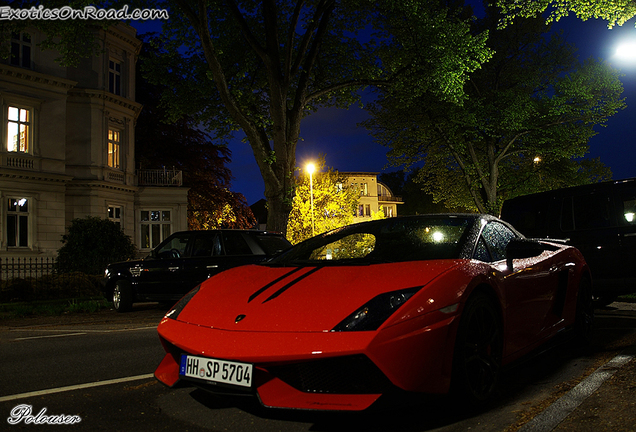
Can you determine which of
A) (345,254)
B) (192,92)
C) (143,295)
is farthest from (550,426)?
(192,92)

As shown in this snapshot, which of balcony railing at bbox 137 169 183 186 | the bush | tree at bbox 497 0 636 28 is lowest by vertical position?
the bush

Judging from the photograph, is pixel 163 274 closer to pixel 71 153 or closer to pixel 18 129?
pixel 18 129

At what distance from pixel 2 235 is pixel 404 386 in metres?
25.1

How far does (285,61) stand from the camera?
51.8ft

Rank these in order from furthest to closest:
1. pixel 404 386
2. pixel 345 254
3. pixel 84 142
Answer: pixel 84 142
pixel 345 254
pixel 404 386

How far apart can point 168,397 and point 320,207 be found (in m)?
44.8

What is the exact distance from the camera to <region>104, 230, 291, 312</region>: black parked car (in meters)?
10.4

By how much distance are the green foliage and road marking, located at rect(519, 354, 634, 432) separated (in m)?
17.3

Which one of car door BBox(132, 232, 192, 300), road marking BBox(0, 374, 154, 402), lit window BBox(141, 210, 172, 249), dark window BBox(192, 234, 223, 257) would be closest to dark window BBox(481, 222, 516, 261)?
road marking BBox(0, 374, 154, 402)

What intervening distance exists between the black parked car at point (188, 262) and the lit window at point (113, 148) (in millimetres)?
19211

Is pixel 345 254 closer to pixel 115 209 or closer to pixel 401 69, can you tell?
pixel 401 69

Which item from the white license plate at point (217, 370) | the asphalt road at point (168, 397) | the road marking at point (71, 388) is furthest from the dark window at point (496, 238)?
the road marking at point (71, 388)

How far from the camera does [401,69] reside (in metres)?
17.7

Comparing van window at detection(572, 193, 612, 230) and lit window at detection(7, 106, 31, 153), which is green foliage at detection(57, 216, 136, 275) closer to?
lit window at detection(7, 106, 31, 153)
